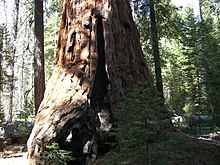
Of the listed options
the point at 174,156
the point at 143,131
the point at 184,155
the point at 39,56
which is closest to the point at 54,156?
the point at 143,131

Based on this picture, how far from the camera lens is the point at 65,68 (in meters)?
7.49

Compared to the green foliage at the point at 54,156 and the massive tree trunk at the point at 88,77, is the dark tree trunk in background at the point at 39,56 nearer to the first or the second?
the massive tree trunk at the point at 88,77

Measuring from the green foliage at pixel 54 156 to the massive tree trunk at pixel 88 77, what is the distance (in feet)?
0.56

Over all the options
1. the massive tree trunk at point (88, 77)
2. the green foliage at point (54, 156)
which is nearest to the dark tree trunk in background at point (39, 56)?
the massive tree trunk at point (88, 77)

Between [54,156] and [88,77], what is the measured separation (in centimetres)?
229

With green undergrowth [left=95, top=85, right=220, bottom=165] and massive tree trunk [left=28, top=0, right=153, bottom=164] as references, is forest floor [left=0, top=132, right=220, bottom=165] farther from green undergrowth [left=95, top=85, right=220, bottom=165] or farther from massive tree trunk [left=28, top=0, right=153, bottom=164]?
massive tree trunk [left=28, top=0, right=153, bottom=164]

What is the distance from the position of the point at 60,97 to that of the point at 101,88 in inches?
42.2

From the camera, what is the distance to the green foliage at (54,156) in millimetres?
5605

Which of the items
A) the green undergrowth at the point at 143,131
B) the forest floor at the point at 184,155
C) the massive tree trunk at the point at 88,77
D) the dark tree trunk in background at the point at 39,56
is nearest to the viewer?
the green undergrowth at the point at 143,131

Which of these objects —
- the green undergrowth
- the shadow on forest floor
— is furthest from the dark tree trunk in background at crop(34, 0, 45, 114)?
the green undergrowth

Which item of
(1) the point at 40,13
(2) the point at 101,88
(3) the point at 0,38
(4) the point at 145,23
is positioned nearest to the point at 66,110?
(2) the point at 101,88

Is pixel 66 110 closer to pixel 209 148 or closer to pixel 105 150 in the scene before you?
pixel 105 150

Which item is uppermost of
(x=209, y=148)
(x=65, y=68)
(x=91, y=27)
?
(x=91, y=27)

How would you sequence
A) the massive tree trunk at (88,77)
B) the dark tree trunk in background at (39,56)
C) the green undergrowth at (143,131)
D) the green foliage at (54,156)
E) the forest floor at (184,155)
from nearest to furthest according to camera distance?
the green undergrowth at (143,131) < the forest floor at (184,155) < the green foliage at (54,156) < the massive tree trunk at (88,77) < the dark tree trunk in background at (39,56)
